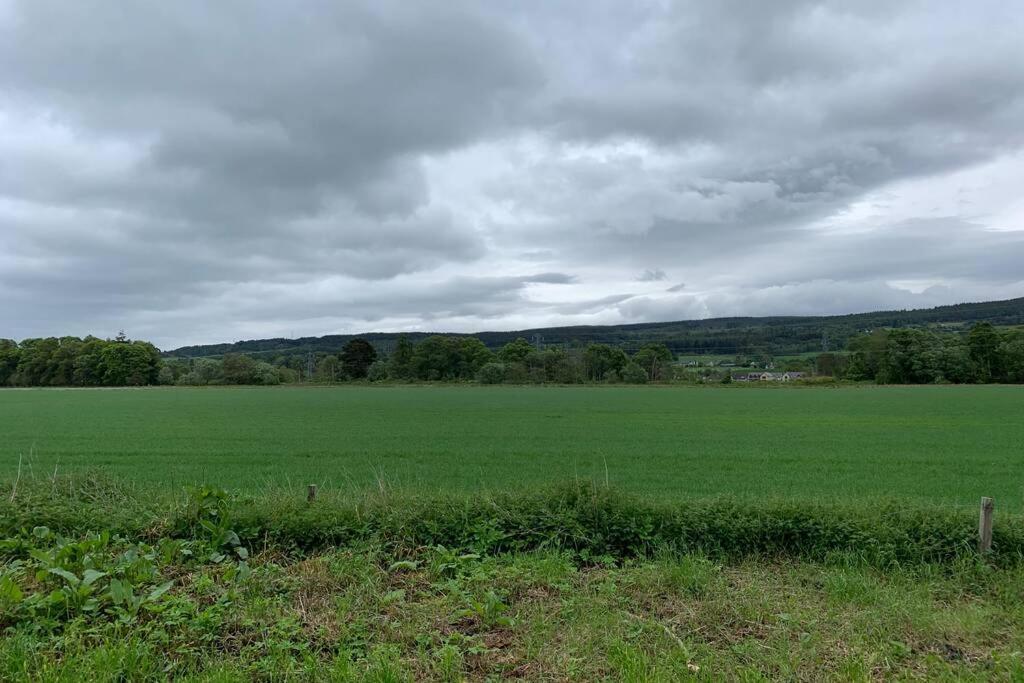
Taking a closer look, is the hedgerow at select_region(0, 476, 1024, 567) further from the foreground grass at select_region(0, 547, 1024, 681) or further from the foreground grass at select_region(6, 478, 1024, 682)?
the foreground grass at select_region(0, 547, 1024, 681)

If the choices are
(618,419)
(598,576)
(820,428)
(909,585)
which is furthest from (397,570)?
(618,419)

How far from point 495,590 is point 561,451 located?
63.0ft

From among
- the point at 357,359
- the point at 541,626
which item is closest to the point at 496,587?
the point at 541,626

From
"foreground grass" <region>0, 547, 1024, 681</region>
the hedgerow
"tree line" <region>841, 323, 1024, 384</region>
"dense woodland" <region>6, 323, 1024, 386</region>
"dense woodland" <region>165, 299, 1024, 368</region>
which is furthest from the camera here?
"dense woodland" <region>165, 299, 1024, 368</region>

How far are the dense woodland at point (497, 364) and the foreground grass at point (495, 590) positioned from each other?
111m

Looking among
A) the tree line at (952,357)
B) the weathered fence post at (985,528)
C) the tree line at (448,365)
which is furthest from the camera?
the tree line at (448,365)

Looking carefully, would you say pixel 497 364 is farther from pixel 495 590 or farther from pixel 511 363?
pixel 495 590

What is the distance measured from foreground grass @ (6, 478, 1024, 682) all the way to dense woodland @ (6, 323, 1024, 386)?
111 meters

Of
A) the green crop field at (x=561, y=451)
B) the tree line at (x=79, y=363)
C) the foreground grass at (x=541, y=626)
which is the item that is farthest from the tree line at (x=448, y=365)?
the foreground grass at (x=541, y=626)

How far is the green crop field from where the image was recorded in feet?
54.6

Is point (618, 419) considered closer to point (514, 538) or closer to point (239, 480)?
point (239, 480)

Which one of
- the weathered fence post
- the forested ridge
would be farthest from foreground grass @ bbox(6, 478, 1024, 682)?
the forested ridge

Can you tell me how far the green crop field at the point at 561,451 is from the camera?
54.6ft

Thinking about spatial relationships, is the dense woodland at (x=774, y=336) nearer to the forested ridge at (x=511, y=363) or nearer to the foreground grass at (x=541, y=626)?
the forested ridge at (x=511, y=363)
